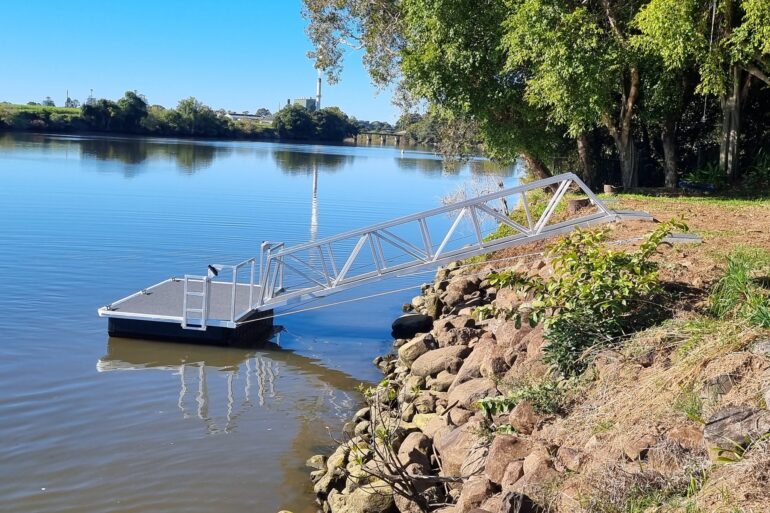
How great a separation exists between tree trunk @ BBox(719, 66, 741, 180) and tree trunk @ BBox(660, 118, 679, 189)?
1438 millimetres

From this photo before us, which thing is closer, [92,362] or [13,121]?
[92,362]

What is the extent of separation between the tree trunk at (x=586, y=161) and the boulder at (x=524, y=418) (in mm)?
19162

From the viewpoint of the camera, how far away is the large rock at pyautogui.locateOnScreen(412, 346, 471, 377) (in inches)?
480

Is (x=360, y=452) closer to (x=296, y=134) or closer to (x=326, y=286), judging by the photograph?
(x=326, y=286)

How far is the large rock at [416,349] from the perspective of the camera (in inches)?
538

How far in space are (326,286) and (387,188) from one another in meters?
35.9

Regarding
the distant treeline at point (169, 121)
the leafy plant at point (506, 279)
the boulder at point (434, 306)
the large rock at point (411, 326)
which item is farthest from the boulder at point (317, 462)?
the distant treeline at point (169, 121)

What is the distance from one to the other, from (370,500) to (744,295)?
474 centimetres

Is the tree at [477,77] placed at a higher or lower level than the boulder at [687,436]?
higher

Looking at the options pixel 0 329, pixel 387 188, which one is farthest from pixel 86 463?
pixel 387 188

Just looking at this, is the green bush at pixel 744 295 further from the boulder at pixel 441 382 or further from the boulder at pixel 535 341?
the boulder at pixel 441 382

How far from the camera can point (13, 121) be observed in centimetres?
10881

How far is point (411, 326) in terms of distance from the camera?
16875 millimetres

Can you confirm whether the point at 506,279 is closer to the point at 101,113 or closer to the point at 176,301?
the point at 176,301
